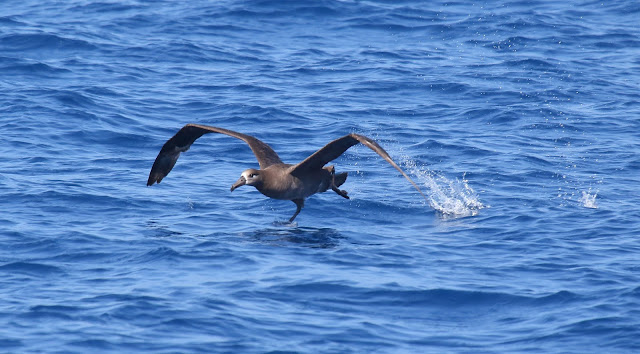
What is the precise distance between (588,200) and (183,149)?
237 inches

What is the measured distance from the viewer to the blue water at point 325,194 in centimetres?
926

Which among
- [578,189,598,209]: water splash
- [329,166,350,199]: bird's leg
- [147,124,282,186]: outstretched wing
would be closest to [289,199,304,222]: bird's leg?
[329,166,350,199]: bird's leg

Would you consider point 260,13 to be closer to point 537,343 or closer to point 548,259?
point 548,259

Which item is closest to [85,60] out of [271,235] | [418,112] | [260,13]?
[260,13]

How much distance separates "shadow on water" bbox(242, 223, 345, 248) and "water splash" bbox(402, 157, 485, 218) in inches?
73.4

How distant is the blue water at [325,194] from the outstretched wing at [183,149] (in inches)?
12.6

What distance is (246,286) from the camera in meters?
10.0

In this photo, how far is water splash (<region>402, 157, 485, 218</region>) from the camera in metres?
13.4

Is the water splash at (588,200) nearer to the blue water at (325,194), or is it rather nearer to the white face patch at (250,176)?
→ the blue water at (325,194)

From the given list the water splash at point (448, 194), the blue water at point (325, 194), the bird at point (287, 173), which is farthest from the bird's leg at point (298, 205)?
the water splash at point (448, 194)

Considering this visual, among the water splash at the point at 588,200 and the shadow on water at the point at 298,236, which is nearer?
the shadow on water at the point at 298,236

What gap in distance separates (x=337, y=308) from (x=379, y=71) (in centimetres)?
1211

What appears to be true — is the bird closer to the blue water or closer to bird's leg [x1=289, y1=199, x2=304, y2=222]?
bird's leg [x1=289, y1=199, x2=304, y2=222]

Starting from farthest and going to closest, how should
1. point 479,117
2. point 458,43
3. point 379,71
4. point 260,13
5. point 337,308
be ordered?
1. point 260,13
2. point 458,43
3. point 379,71
4. point 479,117
5. point 337,308
